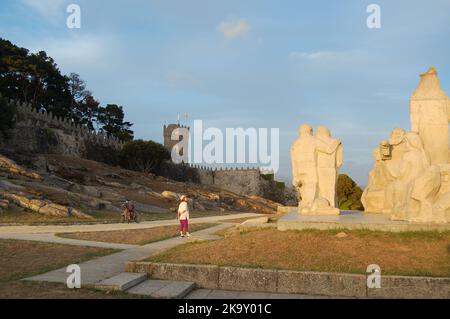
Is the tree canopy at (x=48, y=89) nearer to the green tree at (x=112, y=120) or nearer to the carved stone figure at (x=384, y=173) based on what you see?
the green tree at (x=112, y=120)

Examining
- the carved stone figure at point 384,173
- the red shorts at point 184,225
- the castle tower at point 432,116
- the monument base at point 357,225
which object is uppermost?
the castle tower at point 432,116

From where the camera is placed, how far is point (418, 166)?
34.9 feet

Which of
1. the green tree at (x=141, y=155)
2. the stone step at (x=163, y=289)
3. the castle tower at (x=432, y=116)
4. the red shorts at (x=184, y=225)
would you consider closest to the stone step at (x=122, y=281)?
the stone step at (x=163, y=289)

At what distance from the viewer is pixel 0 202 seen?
20297mm

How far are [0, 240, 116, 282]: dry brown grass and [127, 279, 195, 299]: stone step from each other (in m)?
Result: 2.09

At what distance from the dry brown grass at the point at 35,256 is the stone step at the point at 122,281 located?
160 centimetres

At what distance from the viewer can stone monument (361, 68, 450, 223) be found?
9773 millimetres

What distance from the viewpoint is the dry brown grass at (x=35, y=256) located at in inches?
302

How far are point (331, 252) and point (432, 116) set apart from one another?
7.04m

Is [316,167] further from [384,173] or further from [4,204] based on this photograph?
[4,204]

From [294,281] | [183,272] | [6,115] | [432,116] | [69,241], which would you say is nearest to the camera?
[294,281]

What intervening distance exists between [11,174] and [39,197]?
21.9 ft

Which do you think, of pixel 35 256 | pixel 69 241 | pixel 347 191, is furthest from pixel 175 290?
pixel 347 191
